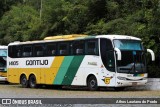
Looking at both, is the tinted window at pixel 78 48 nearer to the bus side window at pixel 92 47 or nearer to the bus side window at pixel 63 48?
the bus side window at pixel 92 47

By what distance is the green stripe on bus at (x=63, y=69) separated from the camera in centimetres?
2780

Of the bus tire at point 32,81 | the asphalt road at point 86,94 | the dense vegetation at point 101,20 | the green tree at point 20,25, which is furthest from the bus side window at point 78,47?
the green tree at point 20,25

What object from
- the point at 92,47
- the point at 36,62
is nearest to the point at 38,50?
the point at 36,62

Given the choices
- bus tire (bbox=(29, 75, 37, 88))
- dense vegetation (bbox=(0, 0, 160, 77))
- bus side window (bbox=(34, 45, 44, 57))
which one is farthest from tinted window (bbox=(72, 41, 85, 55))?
dense vegetation (bbox=(0, 0, 160, 77))

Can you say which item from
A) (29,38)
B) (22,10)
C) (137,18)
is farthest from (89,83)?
(22,10)

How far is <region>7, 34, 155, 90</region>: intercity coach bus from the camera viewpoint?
83.2 ft

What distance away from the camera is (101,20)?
35.9 metres

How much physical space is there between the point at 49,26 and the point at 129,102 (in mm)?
31137

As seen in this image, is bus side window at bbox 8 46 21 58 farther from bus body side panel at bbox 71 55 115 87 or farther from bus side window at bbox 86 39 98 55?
bus side window at bbox 86 39 98 55

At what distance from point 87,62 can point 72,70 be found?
1.56 metres

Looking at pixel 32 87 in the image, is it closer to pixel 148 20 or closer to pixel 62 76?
pixel 62 76

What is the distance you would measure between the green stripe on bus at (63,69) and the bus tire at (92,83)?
72.4 inches

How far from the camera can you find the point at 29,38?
44.8 metres

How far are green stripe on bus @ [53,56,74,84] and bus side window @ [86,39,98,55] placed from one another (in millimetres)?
1500
